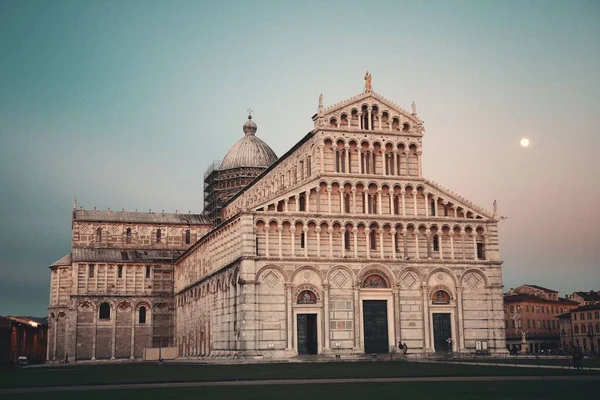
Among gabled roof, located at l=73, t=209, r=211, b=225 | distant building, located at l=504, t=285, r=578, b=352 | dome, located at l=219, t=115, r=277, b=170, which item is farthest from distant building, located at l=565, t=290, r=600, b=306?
gabled roof, located at l=73, t=209, r=211, b=225

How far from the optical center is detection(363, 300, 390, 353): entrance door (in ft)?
196

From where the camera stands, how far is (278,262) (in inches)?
2299

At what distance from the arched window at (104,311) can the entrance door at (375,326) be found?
38462 mm

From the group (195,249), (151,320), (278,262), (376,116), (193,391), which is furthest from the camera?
(151,320)

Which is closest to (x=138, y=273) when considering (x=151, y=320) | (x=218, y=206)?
(x=151, y=320)

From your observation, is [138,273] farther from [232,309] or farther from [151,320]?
[232,309]

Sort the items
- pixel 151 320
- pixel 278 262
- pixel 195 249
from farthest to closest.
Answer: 1. pixel 151 320
2. pixel 195 249
3. pixel 278 262

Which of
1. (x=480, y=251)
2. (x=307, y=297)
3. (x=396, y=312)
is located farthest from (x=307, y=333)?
(x=480, y=251)

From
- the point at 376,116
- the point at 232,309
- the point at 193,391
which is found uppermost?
the point at 376,116

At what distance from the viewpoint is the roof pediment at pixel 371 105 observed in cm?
6144

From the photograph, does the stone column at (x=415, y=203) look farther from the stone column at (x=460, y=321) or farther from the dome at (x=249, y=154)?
the dome at (x=249, y=154)

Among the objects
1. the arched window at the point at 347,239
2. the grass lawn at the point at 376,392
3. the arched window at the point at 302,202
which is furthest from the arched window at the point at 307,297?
the grass lawn at the point at 376,392

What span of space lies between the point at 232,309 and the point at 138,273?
31678 mm

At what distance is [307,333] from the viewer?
58.7m
